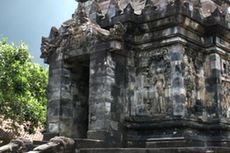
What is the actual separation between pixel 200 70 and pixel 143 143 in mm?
3186

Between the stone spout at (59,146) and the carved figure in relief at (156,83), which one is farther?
the carved figure in relief at (156,83)

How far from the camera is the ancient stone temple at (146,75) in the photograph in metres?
13.6

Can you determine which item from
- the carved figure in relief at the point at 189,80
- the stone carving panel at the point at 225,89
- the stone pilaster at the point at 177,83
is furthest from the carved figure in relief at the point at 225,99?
the stone pilaster at the point at 177,83

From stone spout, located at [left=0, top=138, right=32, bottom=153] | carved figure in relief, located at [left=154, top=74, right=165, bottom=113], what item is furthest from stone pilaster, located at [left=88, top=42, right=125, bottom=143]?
stone spout, located at [left=0, top=138, right=32, bottom=153]

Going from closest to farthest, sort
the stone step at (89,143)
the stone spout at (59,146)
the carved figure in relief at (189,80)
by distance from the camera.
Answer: the stone spout at (59,146) → the stone step at (89,143) → the carved figure in relief at (189,80)

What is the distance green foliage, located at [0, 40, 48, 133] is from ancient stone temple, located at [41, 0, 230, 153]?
9.30 meters

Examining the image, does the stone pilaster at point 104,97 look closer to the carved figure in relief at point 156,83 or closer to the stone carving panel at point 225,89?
the carved figure in relief at point 156,83

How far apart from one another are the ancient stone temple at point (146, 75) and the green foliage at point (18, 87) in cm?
930

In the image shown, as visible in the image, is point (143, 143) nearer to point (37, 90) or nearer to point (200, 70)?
point (200, 70)

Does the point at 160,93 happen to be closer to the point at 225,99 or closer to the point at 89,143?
the point at 225,99

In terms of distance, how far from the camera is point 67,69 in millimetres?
15656

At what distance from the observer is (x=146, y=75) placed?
14492 millimetres

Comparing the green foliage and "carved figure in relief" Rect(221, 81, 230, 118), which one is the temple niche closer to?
"carved figure in relief" Rect(221, 81, 230, 118)

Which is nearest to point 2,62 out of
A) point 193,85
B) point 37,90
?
point 37,90
